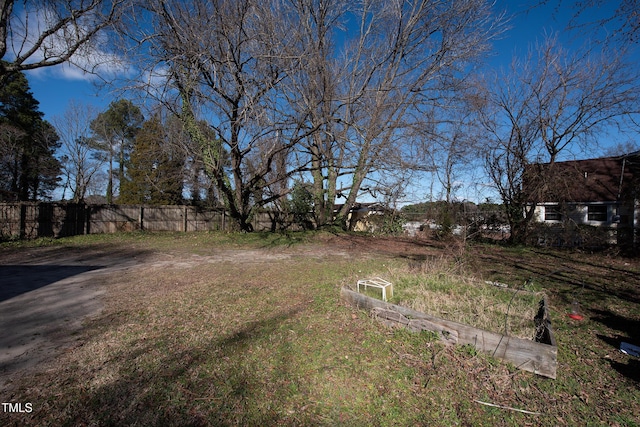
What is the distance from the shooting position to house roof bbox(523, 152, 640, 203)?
1215cm

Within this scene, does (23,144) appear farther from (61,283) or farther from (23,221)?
(61,283)

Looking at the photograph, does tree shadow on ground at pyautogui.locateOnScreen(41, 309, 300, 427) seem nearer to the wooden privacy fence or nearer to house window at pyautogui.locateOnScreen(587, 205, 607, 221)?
the wooden privacy fence

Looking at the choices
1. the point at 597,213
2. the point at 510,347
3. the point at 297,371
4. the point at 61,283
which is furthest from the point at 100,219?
the point at 597,213

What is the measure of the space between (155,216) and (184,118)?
24.0ft

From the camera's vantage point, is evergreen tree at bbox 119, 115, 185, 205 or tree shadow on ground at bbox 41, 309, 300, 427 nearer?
tree shadow on ground at bbox 41, 309, 300, 427

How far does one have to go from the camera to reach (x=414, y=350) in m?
2.99

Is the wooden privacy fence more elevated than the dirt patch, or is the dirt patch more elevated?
the wooden privacy fence

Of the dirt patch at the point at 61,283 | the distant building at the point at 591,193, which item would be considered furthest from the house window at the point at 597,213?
the dirt patch at the point at 61,283

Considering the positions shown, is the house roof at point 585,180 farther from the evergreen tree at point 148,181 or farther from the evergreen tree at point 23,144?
the evergreen tree at point 23,144

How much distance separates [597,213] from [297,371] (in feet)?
71.6

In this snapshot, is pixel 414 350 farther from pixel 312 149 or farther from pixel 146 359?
pixel 312 149

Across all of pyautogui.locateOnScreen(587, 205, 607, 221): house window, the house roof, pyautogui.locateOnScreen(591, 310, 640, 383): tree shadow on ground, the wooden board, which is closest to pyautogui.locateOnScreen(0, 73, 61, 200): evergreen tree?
the wooden board

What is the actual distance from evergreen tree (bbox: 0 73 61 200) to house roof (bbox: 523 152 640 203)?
2990cm

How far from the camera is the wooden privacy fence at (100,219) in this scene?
11.2 metres
